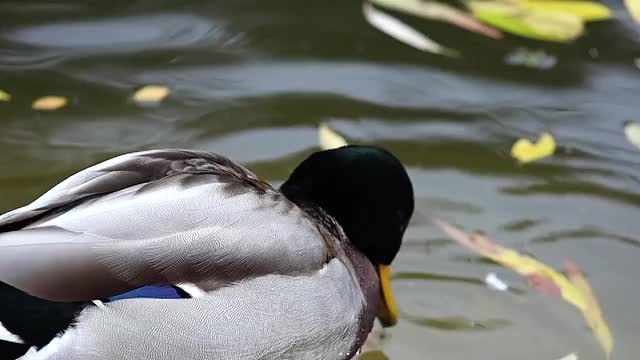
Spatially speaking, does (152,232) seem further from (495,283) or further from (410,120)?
(410,120)

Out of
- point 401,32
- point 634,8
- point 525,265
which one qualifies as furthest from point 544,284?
point 634,8

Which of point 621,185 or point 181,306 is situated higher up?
point 181,306

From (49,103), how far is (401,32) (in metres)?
1.68

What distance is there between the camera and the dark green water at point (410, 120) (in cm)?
411

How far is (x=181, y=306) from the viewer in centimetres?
324

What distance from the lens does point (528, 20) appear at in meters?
5.68

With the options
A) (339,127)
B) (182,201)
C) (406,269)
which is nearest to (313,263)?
(182,201)

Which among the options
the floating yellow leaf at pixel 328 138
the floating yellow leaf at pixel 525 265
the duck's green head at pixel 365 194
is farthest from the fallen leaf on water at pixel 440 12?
the duck's green head at pixel 365 194

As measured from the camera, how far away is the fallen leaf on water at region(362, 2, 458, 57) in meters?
5.54

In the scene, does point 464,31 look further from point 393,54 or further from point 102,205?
point 102,205

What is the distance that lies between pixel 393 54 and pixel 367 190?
5.90 ft

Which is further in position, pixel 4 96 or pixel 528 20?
pixel 528 20

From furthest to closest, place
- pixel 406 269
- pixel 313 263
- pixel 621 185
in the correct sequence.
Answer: pixel 621 185 < pixel 406 269 < pixel 313 263

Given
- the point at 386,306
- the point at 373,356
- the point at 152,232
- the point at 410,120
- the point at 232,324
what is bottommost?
the point at 373,356
